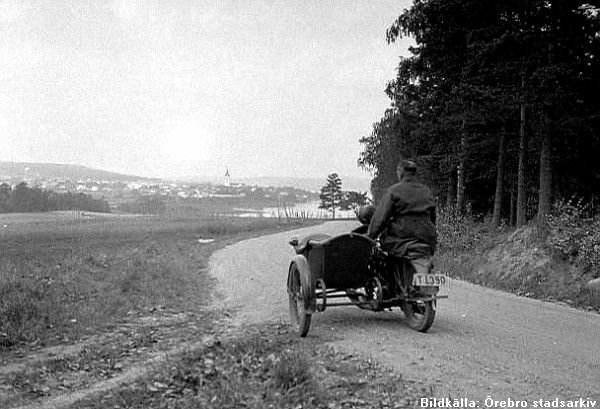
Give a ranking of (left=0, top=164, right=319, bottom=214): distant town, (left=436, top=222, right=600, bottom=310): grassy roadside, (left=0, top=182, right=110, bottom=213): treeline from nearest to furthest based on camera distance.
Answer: (left=436, top=222, right=600, bottom=310): grassy roadside → (left=0, top=182, right=110, bottom=213): treeline → (left=0, top=164, right=319, bottom=214): distant town

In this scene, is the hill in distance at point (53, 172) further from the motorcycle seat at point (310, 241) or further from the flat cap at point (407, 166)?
the flat cap at point (407, 166)

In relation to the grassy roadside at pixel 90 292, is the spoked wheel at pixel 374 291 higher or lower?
higher

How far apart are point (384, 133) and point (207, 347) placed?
2398 centimetres

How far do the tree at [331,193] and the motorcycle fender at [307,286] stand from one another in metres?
76.2

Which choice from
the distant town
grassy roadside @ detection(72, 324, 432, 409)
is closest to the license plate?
grassy roadside @ detection(72, 324, 432, 409)

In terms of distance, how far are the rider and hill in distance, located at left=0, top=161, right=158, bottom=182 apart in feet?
191

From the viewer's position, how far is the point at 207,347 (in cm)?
722

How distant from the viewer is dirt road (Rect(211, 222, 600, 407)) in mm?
5371

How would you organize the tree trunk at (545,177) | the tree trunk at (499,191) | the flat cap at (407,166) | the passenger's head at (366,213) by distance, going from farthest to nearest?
the tree trunk at (499,191) < the tree trunk at (545,177) < the passenger's head at (366,213) < the flat cap at (407,166)

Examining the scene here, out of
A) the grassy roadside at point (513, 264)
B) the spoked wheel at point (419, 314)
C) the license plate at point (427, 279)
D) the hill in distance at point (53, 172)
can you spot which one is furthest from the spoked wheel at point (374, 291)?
the hill in distance at point (53, 172)

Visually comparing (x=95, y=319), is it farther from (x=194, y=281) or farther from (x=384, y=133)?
(x=384, y=133)

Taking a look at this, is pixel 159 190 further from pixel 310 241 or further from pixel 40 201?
pixel 310 241

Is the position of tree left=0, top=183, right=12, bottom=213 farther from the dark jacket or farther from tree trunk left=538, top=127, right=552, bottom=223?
Result: the dark jacket

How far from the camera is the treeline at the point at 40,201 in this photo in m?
65.7
